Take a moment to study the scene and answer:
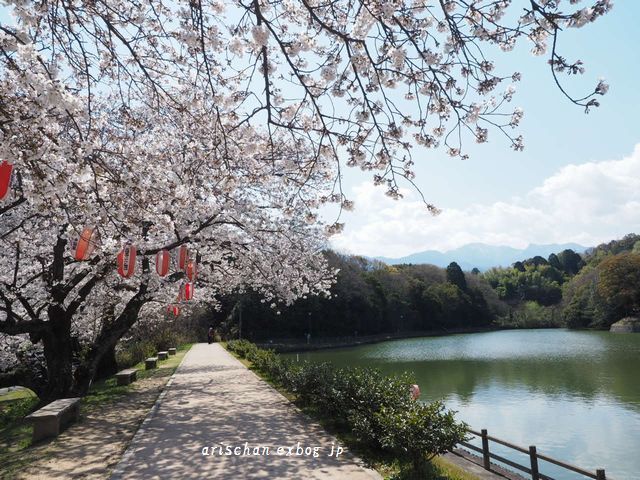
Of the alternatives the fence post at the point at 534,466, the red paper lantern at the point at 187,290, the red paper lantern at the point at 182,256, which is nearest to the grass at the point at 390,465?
the fence post at the point at 534,466

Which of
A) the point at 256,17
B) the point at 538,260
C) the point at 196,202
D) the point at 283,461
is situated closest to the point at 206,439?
the point at 283,461

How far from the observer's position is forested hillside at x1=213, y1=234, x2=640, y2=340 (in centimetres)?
4488

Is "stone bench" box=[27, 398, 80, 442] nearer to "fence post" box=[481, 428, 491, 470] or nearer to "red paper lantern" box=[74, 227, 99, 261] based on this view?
→ "red paper lantern" box=[74, 227, 99, 261]

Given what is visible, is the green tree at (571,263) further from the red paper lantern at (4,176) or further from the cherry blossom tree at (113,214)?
the red paper lantern at (4,176)

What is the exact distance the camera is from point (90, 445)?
21.7 feet

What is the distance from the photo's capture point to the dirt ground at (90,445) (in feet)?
17.9

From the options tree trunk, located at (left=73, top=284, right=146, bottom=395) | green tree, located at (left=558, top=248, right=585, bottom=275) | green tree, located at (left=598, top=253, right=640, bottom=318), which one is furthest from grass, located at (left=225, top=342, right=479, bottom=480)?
green tree, located at (left=558, top=248, right=585, bottom=275)

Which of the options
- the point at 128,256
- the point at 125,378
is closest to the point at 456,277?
the point at 125,378

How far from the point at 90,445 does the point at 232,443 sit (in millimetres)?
2013

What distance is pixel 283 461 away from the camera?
559 cm

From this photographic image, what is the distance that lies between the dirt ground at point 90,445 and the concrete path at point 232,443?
0.77 feet

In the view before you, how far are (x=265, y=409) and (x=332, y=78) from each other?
6.77 m

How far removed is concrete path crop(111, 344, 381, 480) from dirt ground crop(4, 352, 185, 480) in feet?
0.77

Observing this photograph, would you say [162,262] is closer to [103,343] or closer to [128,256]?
[128,256]
